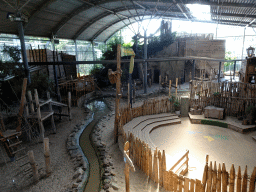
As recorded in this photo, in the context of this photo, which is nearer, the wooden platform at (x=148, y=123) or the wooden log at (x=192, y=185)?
the wooden log at (x=192, y=185)

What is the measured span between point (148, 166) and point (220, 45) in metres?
20.3

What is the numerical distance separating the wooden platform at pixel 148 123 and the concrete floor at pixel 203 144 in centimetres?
29

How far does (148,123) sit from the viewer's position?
9.61 m

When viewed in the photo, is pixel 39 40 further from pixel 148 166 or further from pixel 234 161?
pixel 234 161

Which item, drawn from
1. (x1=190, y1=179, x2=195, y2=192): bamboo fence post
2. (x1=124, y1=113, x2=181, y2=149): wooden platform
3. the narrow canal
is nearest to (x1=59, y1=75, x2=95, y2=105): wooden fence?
the narrow canal

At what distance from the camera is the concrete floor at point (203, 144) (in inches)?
251

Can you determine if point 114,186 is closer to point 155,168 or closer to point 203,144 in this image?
point 155,168

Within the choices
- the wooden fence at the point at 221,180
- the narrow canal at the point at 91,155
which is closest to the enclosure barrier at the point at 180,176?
the wooden fence at the point at 221,180

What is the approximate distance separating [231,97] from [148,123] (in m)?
5.11

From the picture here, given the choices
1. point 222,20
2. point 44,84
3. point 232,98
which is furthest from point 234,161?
point 222,20

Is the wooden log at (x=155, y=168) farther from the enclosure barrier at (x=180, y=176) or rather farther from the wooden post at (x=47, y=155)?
the wooden post at (x=47, y=155)

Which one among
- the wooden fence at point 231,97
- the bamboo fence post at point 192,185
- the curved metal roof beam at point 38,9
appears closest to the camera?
the bamboo fence post at point 192,185

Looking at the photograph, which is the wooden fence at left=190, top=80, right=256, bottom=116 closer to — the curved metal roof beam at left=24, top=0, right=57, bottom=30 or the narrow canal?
the narrow canal

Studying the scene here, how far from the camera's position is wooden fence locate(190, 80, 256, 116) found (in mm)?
10000
